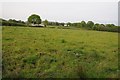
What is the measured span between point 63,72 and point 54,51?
3.48 m

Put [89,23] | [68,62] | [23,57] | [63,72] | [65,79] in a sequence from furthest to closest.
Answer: [89,23] < [23,57] < [68,62] < [63,72] < [65,79]

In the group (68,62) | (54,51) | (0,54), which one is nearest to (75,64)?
(68,62)

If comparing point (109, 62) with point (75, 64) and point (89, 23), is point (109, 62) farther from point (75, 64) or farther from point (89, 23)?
point (89, 23)

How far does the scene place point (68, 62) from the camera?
30.8 feet

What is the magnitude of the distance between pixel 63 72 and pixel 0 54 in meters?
4.01

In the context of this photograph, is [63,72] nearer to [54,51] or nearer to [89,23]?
[54,51]

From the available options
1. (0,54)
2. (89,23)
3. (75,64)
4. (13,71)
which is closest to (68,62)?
(75,64)

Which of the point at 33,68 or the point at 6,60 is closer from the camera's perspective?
the point at 33,68

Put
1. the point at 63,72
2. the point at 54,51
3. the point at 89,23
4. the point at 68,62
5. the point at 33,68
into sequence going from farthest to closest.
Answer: the point at 89,23
the point at 54,51
the point at 68,62
the point at 33,68
the point at 63,72

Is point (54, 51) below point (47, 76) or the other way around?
the other way around

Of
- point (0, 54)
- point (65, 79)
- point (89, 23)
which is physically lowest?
point (65, 79)

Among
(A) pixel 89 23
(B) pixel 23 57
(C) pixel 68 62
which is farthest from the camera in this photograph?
(A) pixel 89 23

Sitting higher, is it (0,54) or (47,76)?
(0,54)

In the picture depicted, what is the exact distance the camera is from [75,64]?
9.06 meters
